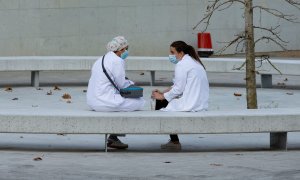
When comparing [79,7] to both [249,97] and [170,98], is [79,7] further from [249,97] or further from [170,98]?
[170,98]

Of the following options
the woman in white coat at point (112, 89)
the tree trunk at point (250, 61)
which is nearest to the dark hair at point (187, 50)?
the woman in white coat at point (112, 89)

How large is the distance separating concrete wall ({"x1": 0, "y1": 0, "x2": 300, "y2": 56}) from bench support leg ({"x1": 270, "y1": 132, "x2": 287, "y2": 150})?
11.6 metres

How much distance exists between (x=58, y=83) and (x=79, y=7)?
3.81m

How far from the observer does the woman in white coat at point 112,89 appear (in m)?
12.1

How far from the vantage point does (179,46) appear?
40.8 ft

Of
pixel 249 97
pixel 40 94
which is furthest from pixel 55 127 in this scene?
pixel 40 94

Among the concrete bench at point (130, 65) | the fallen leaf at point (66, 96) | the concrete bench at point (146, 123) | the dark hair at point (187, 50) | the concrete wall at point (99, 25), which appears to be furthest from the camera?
the concrete wall at point (99, 25)

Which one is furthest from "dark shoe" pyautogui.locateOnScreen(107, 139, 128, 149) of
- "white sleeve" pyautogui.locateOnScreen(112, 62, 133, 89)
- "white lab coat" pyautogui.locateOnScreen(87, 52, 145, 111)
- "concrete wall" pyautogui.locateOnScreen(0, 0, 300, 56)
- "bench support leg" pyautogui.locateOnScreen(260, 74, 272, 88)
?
"concrete wall" pyautogui.locateOnScreen(0, 0, 300, 56)

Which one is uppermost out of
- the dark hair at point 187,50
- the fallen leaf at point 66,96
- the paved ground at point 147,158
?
the dark hair at point 187,50

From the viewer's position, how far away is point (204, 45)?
25766mm

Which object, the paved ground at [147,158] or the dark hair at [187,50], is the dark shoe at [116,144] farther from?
the dark hair at [187,50]

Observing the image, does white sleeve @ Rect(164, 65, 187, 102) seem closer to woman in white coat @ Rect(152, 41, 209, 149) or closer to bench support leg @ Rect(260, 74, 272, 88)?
woman in white coat @ Rect(152, 41, 209, 149)

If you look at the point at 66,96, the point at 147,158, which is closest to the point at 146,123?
the point at 147,158

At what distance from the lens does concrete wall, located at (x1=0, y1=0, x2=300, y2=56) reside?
23250 millimetres
